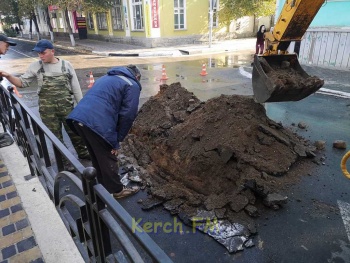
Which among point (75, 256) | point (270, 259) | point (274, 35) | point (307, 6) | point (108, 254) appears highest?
point (307, 6)

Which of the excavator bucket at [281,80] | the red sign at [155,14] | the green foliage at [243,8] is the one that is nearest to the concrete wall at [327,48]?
the excavator bucket at [281,80]

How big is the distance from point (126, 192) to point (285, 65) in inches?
160

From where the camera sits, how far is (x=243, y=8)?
2222 cm

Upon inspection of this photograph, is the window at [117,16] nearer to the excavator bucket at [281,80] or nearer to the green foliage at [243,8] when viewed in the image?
the green foliage at [243,8]

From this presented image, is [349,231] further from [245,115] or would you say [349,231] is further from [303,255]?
[245,115]

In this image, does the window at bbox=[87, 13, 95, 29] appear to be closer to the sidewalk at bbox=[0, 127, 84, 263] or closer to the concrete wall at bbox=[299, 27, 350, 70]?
the concrete wall at bbox=[299, 27, 350, 70]

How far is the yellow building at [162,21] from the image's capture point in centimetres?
2031

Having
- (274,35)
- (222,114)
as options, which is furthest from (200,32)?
(222,114)

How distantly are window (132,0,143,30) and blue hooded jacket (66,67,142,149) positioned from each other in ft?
66.0

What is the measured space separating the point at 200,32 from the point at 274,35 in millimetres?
18373

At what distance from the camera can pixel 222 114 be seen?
473 cm

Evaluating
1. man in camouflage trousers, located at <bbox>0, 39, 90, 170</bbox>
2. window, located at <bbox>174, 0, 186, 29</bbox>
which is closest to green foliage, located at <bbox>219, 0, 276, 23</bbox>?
window, located at <bbox>174, 0, 186, 29</bbox>

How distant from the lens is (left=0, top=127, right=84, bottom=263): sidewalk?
8.63ft

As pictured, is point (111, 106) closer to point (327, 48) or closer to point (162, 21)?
point (327, 48)
